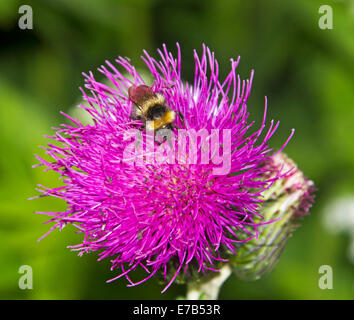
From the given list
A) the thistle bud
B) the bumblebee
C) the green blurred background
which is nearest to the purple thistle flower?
the bumblebee

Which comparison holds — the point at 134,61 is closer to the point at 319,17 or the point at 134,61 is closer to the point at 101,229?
the point at 319,17

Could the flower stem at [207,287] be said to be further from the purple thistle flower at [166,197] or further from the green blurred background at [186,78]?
the green blurred background at [186,78]

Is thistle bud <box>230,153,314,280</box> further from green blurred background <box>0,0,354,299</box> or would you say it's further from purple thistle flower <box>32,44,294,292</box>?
green blurred background <box>0,0,354,299</box>

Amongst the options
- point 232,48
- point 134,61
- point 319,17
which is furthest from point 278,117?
point 134,61

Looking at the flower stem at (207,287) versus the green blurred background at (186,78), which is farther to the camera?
the green blurred background at (186,78)

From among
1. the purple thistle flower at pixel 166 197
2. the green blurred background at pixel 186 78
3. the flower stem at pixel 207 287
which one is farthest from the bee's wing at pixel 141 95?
the green blurred background at pixel 186 78

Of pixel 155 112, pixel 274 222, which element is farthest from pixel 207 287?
pixel 155 112

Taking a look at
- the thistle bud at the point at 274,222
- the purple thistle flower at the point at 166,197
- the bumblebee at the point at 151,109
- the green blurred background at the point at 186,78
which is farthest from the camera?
the green blurred background at the point at 186,78
